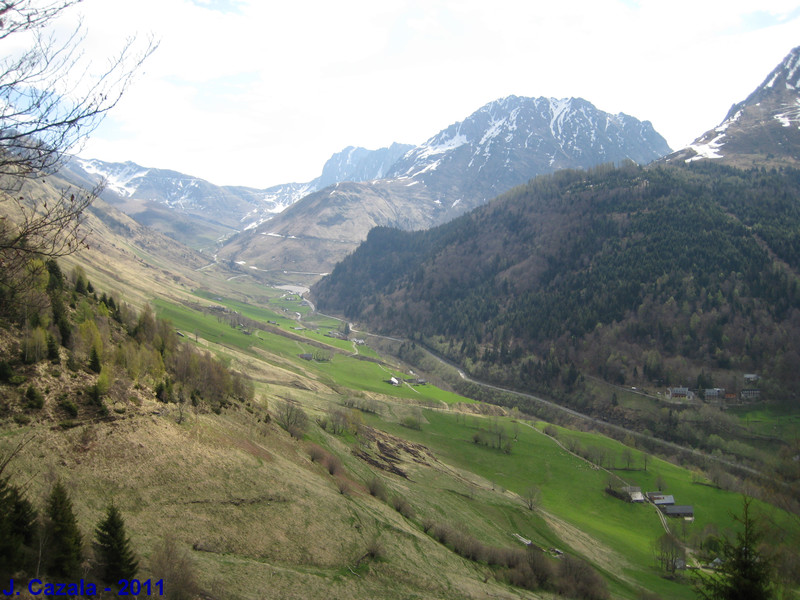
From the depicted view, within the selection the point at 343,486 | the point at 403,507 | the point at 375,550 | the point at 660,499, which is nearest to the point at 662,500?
the point at 660,499

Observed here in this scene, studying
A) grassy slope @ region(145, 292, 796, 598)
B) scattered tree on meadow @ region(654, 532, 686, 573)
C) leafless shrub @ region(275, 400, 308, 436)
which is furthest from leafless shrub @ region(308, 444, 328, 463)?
scattered tree on meadow @ region(654, 532, 686, 573)

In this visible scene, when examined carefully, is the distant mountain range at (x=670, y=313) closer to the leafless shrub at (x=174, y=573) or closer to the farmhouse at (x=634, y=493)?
the farmhouse at (x=634, y=493)

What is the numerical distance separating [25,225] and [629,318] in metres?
174

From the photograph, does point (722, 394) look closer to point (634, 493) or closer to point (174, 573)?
point (634, 493)

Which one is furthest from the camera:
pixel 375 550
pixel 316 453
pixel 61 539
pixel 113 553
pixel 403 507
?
pixel 316 453

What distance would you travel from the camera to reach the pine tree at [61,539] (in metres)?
19.6

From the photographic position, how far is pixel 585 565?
151ft

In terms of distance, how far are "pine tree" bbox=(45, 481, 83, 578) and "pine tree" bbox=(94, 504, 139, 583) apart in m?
0.87

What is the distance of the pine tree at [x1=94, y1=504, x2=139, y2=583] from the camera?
815 inches

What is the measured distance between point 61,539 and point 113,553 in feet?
7.17

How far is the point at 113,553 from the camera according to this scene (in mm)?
20938

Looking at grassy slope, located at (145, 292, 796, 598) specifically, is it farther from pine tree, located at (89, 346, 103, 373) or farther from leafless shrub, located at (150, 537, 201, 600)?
pine tree, located at (89, 346, 103, 373)

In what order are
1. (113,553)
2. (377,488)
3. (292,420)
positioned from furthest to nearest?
(292,420)
(377,488)
(113,553)

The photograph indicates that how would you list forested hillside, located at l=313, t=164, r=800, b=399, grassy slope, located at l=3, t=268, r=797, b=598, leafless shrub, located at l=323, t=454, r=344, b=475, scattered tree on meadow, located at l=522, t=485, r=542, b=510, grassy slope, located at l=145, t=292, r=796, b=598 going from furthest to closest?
forested hillside, located at l=313, t=164, r=800, b=399, scattered tree on meadow, located at l=522, t=485, r=542, b=510, grassy slope, located at l=145, t=292, r=796, b=598, leafless shrub, located at l=323, t=454, r=344, b=475, grassy slope, located at l=3, t=268, r=797, b=598
